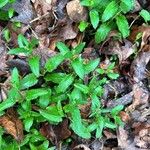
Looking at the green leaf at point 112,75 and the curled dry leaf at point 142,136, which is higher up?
the green leaf at point 112,75

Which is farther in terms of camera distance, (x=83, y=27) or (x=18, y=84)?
(x=83, y=27)

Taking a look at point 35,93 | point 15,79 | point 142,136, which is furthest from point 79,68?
point 142,136

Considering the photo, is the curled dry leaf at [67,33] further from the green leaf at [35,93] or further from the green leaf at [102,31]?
the green leaf at [35,93]

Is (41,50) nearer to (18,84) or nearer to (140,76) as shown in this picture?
(18,84)

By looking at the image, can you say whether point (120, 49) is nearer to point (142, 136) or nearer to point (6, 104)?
point (142, 136)

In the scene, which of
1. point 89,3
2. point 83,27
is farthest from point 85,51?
point 89,3

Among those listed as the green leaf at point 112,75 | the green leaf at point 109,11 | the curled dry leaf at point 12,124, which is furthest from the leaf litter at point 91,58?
the green leaf at point 109,11
